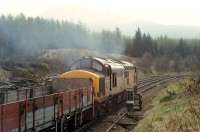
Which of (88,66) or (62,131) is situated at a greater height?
(88,66)

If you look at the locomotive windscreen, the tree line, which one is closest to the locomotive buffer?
the locomotive windscreen

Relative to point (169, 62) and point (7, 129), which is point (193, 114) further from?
point (169, 62)

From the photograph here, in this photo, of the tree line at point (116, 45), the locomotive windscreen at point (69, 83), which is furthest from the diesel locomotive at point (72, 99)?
the tree line at point (116, 45)

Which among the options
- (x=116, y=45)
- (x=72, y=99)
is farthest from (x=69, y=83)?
(x=116, y=45)

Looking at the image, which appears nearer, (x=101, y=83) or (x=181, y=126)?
(x=181, y=126)

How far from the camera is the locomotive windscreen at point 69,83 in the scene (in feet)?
76.3

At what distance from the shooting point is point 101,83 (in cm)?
2498

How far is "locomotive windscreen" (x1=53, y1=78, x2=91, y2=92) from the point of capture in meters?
23.3

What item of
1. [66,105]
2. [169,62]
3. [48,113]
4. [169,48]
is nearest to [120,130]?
[66,105]

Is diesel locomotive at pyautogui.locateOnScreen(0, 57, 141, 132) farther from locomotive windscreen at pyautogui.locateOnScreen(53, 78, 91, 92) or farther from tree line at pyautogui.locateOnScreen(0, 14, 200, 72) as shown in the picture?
tree line at pyautogui.locateOnScreen(0, 14, 200, 72)

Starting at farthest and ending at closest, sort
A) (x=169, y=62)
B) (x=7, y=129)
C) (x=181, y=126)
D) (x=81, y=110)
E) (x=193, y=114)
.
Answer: (x=169, y=62) < (x=81, y=110) < (x=193, y=114) < (x=181, y=126) < (x=7, y=129)

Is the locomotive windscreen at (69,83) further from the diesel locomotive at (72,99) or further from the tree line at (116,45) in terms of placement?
the tree line at (116,45)

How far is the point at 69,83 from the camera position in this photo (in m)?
23.6

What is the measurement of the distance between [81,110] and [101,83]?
4.03 m
